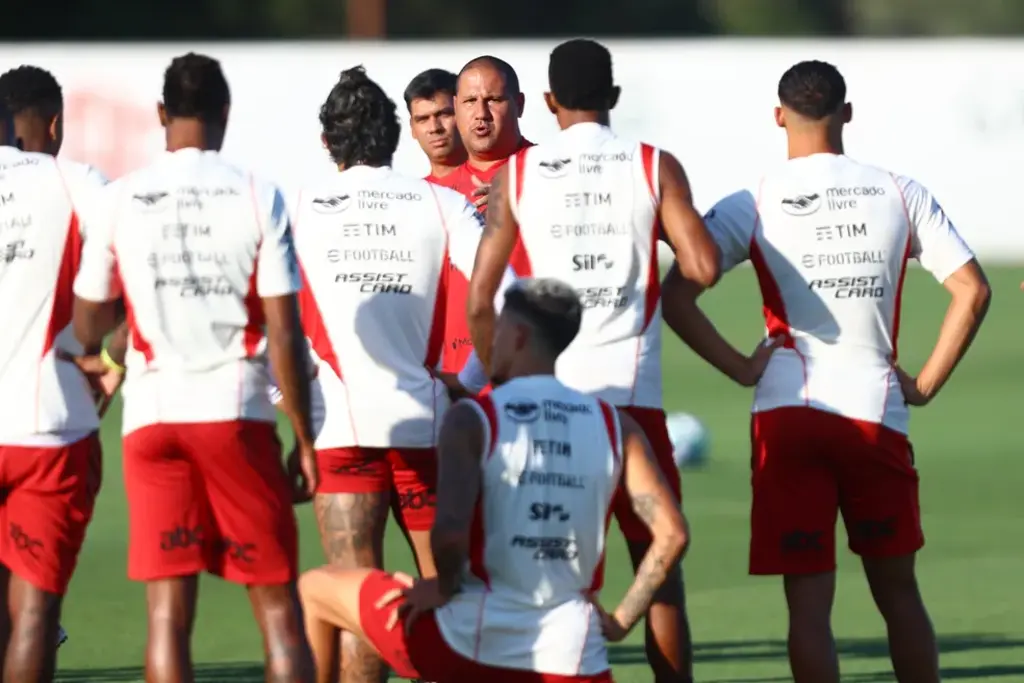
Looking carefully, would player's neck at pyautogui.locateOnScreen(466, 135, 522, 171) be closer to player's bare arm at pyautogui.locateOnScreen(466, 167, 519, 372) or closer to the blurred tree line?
player's bare arm at pyautogui.locateOnScreen(466, 167, 519, 372)

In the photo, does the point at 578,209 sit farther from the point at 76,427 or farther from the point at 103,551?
the point at 103,551

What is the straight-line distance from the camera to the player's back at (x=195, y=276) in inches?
272

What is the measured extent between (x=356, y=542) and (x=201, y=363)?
107 centimetres

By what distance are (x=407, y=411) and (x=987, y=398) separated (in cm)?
1242

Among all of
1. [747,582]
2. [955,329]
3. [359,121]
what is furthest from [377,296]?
[747,582]

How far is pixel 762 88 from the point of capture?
30250 millimetres

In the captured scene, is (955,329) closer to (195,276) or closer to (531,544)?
(531,544)

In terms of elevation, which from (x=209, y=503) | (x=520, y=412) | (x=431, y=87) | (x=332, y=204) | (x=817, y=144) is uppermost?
(x=431, y=87)

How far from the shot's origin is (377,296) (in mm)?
7566

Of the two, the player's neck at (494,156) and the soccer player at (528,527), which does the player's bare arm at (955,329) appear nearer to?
the soccer player at (528,527)

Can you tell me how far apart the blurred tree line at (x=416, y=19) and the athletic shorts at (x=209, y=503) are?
43587 millimetres

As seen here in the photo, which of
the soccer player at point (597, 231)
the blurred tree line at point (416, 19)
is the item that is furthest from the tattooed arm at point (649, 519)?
the blurred tree line at point (416, 19)

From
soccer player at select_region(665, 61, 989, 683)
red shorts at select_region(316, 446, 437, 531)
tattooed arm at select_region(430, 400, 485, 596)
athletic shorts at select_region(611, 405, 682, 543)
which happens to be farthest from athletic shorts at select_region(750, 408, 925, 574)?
tattooed arm at select_region(430, 400, 485, 596)

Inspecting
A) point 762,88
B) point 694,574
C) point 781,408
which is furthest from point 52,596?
point 762,88
